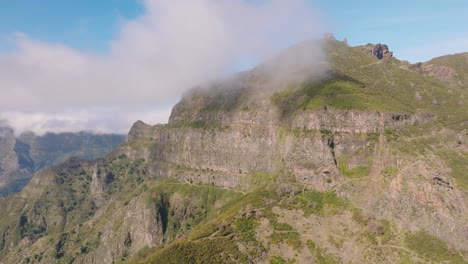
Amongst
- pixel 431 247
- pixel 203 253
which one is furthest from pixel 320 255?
pixel 203 253

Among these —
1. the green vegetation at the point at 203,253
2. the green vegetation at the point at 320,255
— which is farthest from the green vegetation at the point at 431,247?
the green vegetation at the point at 203,253

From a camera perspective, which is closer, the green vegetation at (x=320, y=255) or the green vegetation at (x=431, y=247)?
the green vegetation at (x=431, y=247)

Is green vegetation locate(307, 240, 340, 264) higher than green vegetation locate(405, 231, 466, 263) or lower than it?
lower

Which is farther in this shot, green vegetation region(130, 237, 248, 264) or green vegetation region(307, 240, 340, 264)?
green vegetation region(307, 240, 340, 264)

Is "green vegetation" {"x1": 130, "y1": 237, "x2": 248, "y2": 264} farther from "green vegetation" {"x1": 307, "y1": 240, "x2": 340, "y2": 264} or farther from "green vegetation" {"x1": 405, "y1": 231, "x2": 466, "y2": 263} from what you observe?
"green vegetation" {"x1": 405, "y1": 231, "x2": 466, "y2": 263}

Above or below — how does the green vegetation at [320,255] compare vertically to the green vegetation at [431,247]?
below

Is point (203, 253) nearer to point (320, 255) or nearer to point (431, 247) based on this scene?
point (320, 255)

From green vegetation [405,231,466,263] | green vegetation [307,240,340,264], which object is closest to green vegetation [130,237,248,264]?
green vegetation [307,240,340,264]

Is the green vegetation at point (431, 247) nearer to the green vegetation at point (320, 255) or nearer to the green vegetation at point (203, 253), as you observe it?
the green vegetation at point (320, 255)

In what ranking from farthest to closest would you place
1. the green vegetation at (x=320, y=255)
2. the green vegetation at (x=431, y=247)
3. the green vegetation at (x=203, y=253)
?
the green vegetation at (x=320, y=255), the green vegetation at (x=203, y=253), the green vegetation at (x=431, y=247)

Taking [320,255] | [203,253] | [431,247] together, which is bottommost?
[320,255]

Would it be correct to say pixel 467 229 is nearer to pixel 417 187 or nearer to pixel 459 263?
pixel 459 263

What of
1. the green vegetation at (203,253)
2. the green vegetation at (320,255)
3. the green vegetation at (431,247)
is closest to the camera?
the green vegetation at (431,247)
